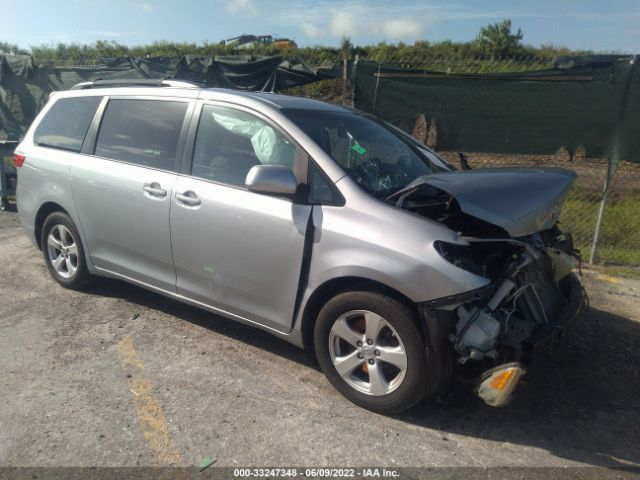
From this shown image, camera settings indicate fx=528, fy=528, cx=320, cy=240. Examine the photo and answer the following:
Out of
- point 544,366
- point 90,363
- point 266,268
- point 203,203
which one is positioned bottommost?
point 90,363

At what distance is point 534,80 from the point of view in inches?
249

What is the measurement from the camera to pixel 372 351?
3115mm

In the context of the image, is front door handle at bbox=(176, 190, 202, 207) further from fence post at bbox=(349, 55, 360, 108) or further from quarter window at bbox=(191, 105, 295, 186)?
fence post at bbox=(349, 55, 360, 108)

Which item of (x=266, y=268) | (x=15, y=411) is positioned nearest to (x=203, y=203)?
(x=266, y=268)

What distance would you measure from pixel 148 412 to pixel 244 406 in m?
0.57

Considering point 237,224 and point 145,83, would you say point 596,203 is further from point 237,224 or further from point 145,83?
point 145,83

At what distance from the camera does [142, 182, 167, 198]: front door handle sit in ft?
12.8

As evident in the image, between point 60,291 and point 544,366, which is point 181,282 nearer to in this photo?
point 60,291

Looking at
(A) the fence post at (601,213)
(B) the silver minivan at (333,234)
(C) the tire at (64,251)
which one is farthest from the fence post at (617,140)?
(C) the tire at (64,251)

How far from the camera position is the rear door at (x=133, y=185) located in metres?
3.98

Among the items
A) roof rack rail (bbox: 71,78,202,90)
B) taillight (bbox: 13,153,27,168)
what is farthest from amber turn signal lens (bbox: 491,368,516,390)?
taillight (bbox: 13,153,27,168)

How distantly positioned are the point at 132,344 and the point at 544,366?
3061 millimetres

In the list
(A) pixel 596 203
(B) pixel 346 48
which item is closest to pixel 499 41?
(B) pixel 346 48

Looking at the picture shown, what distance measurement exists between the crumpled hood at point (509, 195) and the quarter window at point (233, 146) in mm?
903
